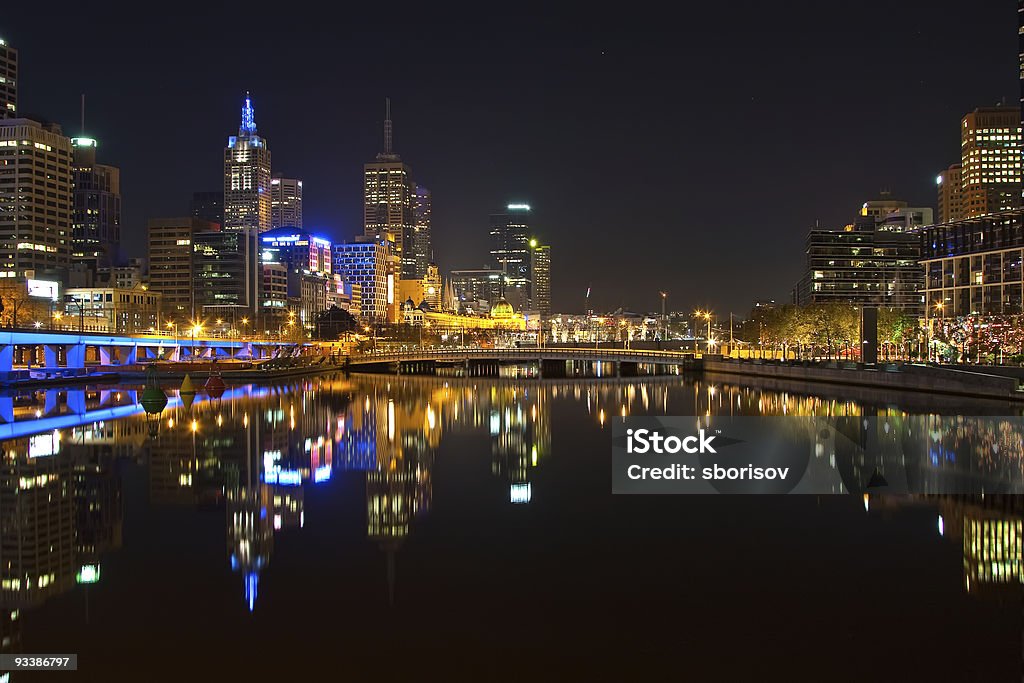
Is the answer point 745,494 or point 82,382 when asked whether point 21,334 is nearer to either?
point 82,382

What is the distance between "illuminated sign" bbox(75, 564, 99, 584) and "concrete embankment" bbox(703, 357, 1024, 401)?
153 feet

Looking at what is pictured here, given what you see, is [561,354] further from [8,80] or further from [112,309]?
[8,80]

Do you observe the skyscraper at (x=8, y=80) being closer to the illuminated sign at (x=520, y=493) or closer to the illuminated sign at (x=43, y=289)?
the illuminated sign at (x=43, y=289)

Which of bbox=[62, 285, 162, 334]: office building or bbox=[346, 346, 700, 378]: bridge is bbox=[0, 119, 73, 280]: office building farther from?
bbox=[346, 346, 700, 378]: bridge

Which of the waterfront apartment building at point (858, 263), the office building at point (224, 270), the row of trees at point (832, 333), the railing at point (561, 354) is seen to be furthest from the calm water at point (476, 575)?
the office building at point (224, 270)

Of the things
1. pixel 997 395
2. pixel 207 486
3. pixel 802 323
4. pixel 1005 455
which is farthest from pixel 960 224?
pixel 207 486

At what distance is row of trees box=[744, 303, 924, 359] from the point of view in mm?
101250

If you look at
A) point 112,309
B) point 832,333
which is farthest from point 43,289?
point 832,333

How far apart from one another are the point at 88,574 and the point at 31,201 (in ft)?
636

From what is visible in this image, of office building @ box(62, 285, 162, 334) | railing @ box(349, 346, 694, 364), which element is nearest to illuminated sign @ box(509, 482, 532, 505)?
railing @ box(349, 346, 694, 364)

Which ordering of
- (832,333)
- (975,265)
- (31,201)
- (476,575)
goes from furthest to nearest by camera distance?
(31,201)
(975,265)
(832,333)
(476,575)

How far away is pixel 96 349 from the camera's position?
109625mm

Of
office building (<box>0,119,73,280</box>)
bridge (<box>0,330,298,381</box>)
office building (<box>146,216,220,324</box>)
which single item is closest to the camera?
bridge (<box>0,330,298,381</box>)

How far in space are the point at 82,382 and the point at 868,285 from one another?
491ft
